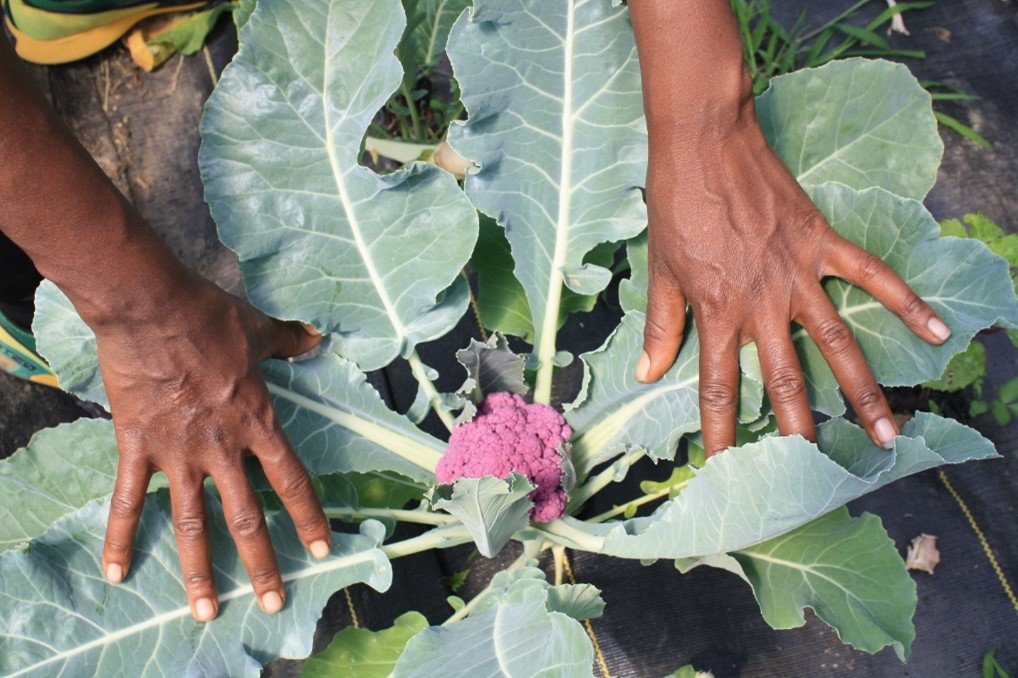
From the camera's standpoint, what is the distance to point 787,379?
1.04m

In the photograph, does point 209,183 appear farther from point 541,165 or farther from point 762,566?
point 762,566

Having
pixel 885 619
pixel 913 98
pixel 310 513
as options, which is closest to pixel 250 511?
pixel 310 513

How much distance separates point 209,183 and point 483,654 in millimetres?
706

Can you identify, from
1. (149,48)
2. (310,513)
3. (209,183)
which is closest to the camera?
(310,513)

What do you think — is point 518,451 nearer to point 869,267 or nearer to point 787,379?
point 787,379

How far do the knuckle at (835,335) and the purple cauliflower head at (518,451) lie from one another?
1.24 feet

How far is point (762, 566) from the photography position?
123cm

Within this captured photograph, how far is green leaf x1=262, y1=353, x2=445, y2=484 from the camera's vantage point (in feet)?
3.97

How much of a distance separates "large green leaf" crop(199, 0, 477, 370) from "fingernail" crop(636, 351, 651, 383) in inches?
10.7

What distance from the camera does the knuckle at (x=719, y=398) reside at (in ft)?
3.56

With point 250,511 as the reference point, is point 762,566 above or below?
below

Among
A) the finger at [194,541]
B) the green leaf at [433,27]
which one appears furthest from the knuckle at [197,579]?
the green leaf at [433,27]

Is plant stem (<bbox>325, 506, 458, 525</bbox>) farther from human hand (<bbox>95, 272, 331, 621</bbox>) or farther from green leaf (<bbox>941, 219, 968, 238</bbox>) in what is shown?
green leaf (<bbox>941, 219, 968, 238</bbox>)

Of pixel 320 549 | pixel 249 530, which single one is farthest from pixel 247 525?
pixel 320 549
